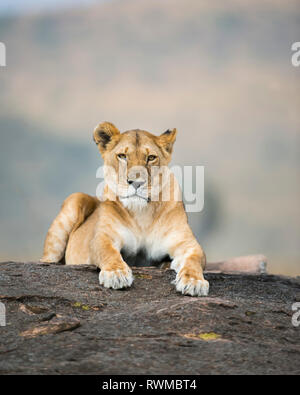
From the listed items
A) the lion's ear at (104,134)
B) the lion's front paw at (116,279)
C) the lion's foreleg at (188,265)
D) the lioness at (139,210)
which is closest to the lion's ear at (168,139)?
the lioness at (139,210)

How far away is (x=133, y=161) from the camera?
4.74m

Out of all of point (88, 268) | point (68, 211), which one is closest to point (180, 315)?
point (88, 268)

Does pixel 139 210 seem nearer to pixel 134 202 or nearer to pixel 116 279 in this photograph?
pixel 134 202

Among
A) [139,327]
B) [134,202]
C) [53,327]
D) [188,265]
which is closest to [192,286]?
[188,265]

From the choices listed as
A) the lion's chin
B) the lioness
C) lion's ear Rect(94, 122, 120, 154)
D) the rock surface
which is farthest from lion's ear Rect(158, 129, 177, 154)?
the rock surface

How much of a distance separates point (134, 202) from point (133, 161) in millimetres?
342

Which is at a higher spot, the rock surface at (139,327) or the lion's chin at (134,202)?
the lion's chin at (134,202)

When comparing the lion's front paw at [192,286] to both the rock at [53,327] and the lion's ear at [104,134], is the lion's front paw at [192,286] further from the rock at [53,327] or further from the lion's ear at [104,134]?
the lion's ear at [104,134]

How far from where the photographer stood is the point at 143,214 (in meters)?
4.95

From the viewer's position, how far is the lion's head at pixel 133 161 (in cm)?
471

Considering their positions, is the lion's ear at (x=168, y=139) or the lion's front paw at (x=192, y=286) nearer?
the lion's front paw at (x=192, y=286)

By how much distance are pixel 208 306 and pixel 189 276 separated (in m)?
0.54

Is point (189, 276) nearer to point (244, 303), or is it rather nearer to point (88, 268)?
point (244, 303)

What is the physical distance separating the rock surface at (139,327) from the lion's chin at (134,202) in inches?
22.6
